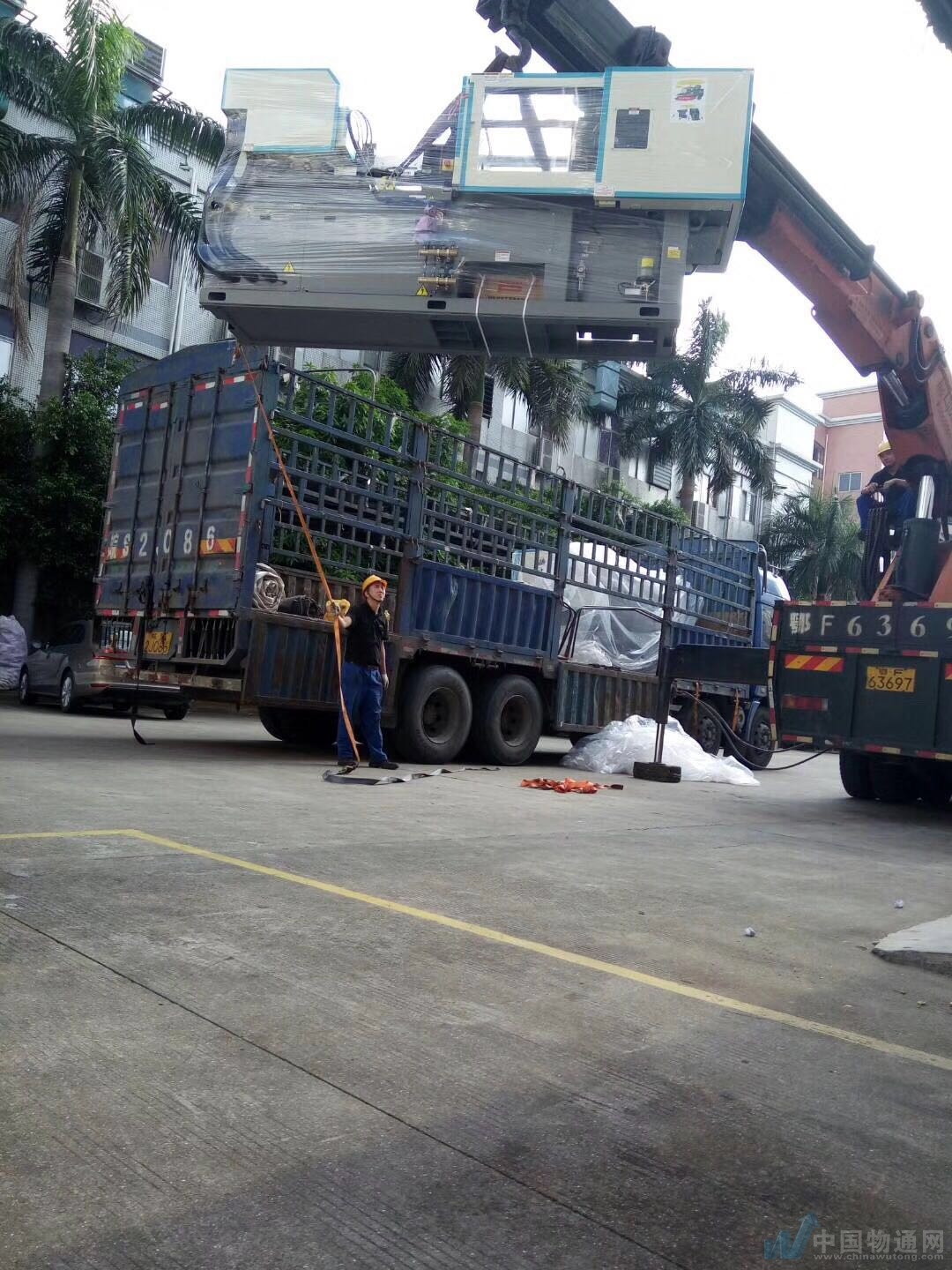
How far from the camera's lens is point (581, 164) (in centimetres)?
847

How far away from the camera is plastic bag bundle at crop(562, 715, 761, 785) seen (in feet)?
45.1

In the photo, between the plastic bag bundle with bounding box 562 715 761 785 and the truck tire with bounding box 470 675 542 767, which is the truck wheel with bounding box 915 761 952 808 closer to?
the plastic bag bundle with bounding box 562 715 761 785

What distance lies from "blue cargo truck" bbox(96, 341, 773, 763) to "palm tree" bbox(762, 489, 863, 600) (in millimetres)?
33476

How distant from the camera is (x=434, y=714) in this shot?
12719 millimetres

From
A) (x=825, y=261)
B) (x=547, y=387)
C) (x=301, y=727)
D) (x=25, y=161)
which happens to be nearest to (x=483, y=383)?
(x=547, y=387)

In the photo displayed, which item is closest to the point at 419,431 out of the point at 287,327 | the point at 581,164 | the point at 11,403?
the point at 287,327

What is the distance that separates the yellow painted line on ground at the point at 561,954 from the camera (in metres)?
3.68

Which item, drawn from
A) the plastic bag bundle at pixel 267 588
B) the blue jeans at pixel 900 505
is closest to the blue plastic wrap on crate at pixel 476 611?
the plastic bag bundle at pixel 267 588

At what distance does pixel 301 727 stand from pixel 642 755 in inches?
162

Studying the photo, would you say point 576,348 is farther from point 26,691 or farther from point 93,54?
point 93,54

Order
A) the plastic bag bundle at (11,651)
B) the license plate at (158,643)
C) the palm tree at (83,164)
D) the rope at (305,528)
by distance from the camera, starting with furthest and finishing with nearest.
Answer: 1. the plastic bag bundle at (11,651)
2. the palm tree at (83,164)
3. the license plate at (158,643)
4. the rope at (305,528)

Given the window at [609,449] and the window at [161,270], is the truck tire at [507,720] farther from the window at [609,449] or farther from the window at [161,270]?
the window at [609,449]

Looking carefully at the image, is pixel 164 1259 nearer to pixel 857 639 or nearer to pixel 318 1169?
pixel 318 1169

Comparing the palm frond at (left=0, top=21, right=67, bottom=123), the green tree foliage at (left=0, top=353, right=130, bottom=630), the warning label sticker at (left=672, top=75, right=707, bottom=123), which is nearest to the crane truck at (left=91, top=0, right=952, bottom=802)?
the warning label sticker at (left=672, top=75, right=707, bottom=123)
